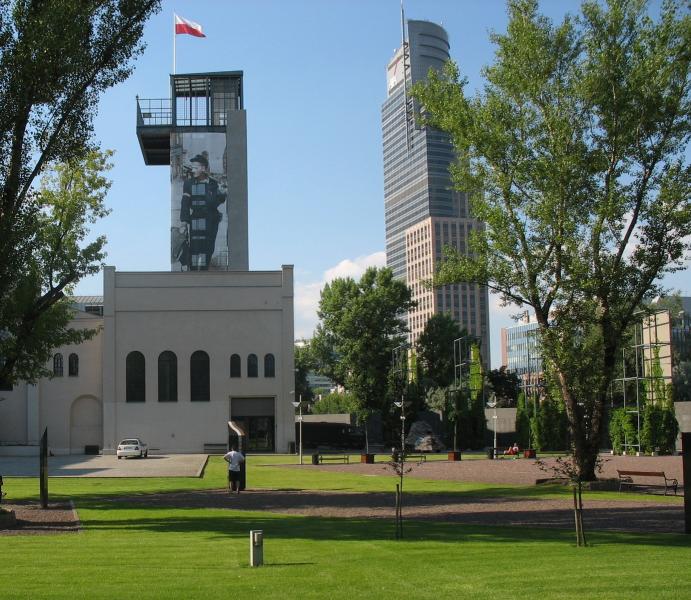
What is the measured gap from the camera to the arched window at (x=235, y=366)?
67938mm

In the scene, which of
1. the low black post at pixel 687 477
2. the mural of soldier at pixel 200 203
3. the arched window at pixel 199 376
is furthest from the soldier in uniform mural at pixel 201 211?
the low black post at pixel 687 477

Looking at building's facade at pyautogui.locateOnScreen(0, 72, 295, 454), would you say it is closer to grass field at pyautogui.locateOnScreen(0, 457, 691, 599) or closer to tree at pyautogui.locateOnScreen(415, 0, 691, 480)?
tree at pyautogui.locateOnScreen(415, 0, 691, 480)

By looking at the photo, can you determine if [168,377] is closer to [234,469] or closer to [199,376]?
[199,376]

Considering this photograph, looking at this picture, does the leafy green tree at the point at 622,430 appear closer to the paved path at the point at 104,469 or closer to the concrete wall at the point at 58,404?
the paved path at the point at 104,469

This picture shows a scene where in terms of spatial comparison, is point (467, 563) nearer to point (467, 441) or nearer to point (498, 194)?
point (498, 194)

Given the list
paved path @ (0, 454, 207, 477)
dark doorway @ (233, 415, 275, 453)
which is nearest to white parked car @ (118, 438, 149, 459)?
paved path @ (0, 454, 207, 477)

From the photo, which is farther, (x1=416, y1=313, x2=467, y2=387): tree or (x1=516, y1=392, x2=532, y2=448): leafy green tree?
(x1=416, y1=313, x2=467, y2=387): tree

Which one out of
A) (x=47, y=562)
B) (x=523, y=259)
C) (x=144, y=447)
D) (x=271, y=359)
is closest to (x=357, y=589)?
(x=47, y=562)

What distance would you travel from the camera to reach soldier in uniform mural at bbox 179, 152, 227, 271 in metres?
83.3

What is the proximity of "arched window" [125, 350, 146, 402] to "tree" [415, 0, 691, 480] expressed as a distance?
131ft

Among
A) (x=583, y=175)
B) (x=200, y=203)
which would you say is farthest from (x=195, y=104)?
(x=583, y=175)

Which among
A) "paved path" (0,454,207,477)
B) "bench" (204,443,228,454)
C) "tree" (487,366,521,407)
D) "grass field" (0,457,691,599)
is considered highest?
"tree" (487,366,521,407)

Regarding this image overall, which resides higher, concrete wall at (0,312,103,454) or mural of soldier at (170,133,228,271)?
mural of soldier at (170,133,228,271)

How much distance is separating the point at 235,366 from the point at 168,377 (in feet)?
16.6
